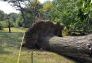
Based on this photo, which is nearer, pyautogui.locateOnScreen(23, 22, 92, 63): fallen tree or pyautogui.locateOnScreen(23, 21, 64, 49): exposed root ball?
pyautogui.locateOnScreen(23, 22, 92, 63): fallen tree

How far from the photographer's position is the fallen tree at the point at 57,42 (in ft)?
27.4

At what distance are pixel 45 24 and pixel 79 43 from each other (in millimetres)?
2943

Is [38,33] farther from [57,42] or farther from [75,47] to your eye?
[75,47]

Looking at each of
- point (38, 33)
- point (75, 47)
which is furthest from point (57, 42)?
point (38, 33)

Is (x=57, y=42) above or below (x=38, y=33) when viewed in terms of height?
below

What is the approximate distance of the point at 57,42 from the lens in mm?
9766

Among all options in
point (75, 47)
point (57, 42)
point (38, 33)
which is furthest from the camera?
point (38, 33)

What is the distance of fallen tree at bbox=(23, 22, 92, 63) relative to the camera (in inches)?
328

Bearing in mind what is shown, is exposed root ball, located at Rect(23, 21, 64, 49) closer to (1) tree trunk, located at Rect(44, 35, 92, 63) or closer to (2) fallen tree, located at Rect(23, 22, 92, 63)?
(2) fallen tree, located at Rect(23, 22, 92, 63)

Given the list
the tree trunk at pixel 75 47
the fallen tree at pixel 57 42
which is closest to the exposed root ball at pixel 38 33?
the fallen tree at pixel 57 42

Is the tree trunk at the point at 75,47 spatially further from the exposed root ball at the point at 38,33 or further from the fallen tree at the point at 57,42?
the exposed root ball at the point at 38,33

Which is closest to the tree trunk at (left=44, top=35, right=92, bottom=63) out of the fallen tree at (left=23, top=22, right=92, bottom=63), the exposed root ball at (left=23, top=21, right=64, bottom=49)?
the fallen tree at (left=23, top=22, right=92, bottom=63)

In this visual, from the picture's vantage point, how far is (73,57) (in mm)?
8562

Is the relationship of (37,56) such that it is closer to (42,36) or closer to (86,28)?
(42,36)
